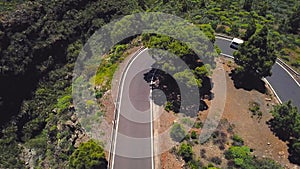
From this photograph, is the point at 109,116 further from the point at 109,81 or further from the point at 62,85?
the point at 62,85

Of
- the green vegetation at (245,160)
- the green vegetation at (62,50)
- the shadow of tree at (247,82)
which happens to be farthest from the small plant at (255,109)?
the green vegetation at (245,160)

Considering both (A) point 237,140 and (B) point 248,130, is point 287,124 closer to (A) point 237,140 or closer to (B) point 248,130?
(B) point 248,130

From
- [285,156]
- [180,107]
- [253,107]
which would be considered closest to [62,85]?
[180,107]

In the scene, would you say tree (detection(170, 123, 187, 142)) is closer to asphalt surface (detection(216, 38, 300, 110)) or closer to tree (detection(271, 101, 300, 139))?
tree (detection(271, 101, 300, 139))

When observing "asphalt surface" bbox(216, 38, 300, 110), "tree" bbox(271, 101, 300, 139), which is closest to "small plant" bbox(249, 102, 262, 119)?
"tree" bbox(271, 101, 300, 139)

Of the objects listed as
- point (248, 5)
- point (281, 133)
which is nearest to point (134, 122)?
point (281, 133)

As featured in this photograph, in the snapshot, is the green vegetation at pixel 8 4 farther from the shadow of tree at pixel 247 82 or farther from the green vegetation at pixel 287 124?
the green vegetation at pixel 287 124
